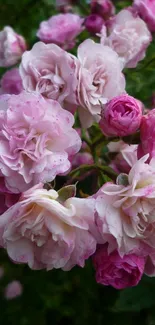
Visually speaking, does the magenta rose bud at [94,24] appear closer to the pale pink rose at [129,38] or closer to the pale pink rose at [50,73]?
the pale pink rose at [129,38]

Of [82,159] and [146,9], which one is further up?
[146,9]

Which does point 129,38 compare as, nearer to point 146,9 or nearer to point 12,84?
point 146,9

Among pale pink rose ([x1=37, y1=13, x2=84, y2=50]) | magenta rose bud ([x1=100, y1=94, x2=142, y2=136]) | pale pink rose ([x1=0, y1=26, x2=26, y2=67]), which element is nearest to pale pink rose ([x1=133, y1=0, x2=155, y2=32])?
pale pink rose ([x1=37, y1=13, x2=84, y2=50])

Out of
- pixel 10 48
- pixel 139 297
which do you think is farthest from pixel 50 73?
pixel 139 297

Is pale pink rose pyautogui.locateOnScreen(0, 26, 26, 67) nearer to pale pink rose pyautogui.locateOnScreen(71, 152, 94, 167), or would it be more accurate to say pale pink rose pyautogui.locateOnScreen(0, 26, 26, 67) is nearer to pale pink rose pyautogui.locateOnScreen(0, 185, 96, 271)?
pale pink rose pyautogui.locateOnScreen(71, 152, 94, 167)

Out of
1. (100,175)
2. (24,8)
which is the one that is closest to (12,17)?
(24,8)

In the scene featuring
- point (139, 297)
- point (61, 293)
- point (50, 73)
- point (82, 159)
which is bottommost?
point (61, 293)

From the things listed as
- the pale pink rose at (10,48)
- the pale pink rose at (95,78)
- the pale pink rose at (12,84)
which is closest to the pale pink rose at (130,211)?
the pale pink rose at (95,78)
